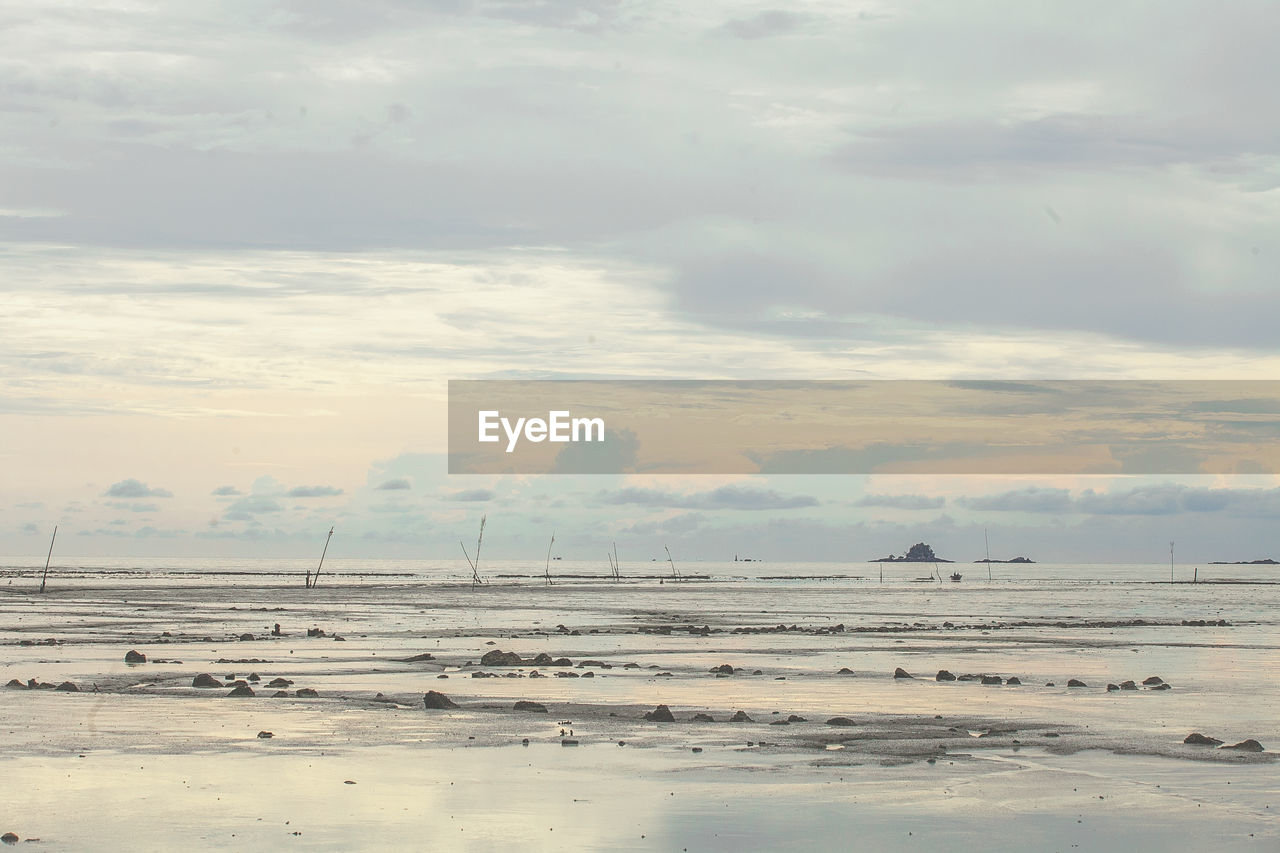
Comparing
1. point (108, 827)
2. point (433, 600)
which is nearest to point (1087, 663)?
point (108, 827)

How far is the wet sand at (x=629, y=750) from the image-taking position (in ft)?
58.2

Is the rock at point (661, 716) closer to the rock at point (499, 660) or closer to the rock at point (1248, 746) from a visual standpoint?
the rock at point (1248, 746)

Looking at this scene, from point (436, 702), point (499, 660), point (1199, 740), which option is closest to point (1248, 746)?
point (1199, 740)

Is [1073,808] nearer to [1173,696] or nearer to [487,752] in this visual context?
[487,752]

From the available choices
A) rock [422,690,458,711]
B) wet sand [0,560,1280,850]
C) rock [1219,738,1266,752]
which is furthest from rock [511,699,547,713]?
rock [1219,738,1266,752]

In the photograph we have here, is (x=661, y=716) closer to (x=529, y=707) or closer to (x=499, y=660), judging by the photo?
(x=529, y=707)

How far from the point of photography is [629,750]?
24.8 metres

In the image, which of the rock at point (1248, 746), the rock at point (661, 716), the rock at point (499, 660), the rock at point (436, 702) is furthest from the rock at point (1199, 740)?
the rock at point (499, 660)

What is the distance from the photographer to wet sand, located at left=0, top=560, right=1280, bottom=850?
17750 millimetres

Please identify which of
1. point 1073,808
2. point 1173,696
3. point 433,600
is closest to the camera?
point 1073,808

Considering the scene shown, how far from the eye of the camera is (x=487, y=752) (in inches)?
955

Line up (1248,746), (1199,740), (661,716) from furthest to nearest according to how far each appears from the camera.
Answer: (661,716)
(1199,740)
(1248,746)

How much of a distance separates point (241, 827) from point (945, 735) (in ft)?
50.2

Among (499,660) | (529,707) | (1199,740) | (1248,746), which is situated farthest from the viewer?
(499,660)
